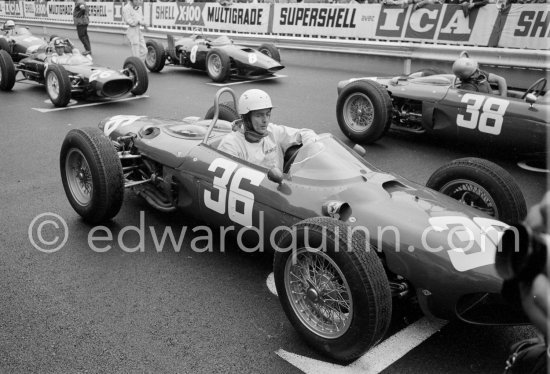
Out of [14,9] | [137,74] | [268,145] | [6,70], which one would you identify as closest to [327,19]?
[137,74]

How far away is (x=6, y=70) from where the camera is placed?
1035 centimetres

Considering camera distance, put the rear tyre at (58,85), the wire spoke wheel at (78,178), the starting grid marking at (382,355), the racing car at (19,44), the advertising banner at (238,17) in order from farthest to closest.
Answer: the advertising banner at (238,17) → the racing car at (19,44) → the rear tyre at (58,85) → the wire spoke wheel at (78,178) → the starting grid marking at (382,355)

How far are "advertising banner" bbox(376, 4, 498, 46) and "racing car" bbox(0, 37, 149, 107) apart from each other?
6522mm

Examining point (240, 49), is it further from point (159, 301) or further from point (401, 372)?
point (401, 372)

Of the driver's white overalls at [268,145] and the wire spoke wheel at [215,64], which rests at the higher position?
the driver's white overalls at [268,145]

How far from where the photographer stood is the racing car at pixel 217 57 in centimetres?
1140

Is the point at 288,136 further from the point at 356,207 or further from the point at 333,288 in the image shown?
the point at 333,288

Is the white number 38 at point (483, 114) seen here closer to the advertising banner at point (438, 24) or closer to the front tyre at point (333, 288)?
the front tyre at point (333, 288)

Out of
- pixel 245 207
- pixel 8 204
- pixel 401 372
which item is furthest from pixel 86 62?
pixel 401 372

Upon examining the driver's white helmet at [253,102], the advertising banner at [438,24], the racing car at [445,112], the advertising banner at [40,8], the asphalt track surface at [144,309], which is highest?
the advertising banner at [438,24]

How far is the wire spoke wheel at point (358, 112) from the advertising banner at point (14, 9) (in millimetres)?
27784

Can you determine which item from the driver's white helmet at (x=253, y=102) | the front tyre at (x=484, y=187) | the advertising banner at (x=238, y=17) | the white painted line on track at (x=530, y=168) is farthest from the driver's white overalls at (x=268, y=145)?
the advertising banner at (x=238, y=17)

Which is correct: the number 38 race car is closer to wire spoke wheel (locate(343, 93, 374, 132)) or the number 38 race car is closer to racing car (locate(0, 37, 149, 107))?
wire spoke wheel (locate(343, 93, 374, 132))

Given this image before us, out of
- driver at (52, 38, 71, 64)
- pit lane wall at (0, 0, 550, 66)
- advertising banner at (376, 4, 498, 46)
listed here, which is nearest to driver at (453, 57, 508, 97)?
pit lane wall at (0, 0, 550, 66)
